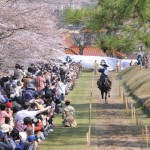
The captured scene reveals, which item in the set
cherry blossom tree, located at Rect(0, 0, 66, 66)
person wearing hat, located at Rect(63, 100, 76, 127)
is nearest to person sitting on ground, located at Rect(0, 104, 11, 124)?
cherry blossom tree, located at Rect(0, 0, 66, 66)

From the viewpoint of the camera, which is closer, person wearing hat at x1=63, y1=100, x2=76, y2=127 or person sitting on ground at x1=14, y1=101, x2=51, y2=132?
person sitting on ground at x1=14, y1=101, x2=51, y2=132

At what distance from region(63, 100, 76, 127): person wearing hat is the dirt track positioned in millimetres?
991

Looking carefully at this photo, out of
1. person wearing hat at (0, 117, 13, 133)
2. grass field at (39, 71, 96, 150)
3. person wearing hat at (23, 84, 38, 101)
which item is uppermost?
person wearing hat at (23, 84, 38, 101)

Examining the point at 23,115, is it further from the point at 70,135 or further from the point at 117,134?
the point at 117,134

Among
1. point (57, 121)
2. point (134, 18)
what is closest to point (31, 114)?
point (57, 121)

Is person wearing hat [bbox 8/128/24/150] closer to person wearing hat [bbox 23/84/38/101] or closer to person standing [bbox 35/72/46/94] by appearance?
person wearing hat [bbox 23/84/38/101]

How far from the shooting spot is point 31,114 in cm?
1933

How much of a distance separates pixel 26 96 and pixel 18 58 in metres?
11.9

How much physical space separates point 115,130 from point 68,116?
1.78 metres

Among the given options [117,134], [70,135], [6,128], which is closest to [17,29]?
[70,135]

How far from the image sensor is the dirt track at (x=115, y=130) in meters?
21.3

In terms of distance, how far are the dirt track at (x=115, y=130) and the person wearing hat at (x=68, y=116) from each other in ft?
3.25

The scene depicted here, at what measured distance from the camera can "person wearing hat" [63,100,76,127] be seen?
24.6 m

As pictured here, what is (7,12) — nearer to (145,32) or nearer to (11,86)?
(11,86)
